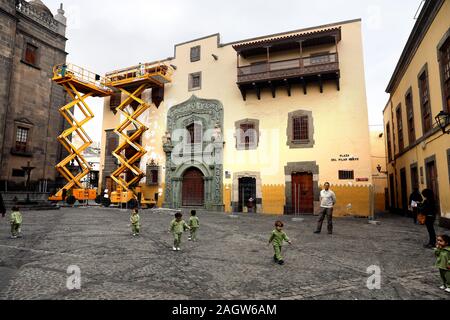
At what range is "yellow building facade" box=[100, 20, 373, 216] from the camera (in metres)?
16.7

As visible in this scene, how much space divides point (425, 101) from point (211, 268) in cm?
1338

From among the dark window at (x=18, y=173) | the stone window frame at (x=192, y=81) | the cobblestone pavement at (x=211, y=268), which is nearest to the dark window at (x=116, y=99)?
the stone window frame at (x=192, y=81)

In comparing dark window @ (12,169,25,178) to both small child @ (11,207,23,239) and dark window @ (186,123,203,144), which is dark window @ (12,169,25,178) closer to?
dark window @ (186,123,203,144)

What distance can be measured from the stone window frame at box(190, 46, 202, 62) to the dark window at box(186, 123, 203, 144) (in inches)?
195

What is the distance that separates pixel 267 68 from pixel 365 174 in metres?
8.50

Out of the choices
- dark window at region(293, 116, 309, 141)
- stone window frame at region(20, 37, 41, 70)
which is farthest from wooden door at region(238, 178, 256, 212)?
stone window frame at region(20, 37, 41, 70)

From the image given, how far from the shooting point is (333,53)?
16.5m

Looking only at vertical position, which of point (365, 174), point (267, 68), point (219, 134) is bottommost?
point (365, 174)

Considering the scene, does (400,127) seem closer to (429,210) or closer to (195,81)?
(429,210)

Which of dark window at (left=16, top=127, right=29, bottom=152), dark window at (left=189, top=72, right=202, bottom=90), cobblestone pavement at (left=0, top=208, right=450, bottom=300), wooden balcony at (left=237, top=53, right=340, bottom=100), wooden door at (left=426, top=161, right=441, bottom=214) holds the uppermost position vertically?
dark window at (left=189, top=72, right=202, bottom=90)

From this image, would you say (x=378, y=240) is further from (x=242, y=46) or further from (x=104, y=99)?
(x=104, y=99)

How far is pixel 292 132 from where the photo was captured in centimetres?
1794

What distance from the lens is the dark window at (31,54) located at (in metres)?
20.7
